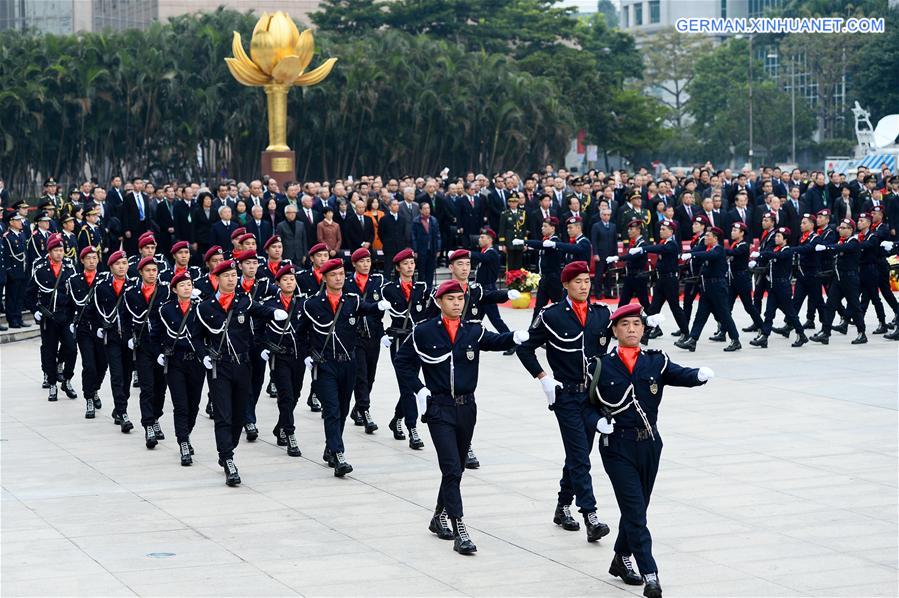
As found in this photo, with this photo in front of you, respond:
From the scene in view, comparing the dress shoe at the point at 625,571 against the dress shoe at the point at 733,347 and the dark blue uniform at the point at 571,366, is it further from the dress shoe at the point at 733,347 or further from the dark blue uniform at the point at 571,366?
the dress shoe at the point at 733,347

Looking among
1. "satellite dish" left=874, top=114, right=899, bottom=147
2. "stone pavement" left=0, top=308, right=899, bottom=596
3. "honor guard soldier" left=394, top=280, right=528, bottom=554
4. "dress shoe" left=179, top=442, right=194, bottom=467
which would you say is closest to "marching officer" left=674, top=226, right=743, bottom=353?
"stone pavement" left=0, top=308, right=899, bottom=596

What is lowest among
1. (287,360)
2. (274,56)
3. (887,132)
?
(287,360)

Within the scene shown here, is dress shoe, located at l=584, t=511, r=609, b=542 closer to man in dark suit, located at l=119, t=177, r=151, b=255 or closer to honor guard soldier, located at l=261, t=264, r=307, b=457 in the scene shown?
honor guard soldier, located at l=261, t=264, r=307, b=457

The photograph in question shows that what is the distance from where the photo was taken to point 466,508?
1086 cm

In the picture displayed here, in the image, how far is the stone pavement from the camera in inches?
350

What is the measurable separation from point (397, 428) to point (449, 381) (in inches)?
149

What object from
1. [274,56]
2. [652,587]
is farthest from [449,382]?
[274,56]

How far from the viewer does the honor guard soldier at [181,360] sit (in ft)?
41.7

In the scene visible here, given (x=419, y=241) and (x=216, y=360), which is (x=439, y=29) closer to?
(x=419, y=241)

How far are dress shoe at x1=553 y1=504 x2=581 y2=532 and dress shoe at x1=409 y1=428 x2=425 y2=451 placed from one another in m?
3.12

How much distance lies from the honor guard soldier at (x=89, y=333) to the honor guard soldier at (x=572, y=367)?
651cm

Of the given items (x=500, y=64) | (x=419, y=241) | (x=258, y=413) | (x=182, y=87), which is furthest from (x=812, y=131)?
(x=258, y=413)

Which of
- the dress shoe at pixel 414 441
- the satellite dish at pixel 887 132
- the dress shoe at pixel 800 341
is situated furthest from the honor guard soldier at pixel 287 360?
the satellite dish at pixel 887 132

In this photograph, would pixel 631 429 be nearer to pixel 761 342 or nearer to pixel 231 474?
pixel 231 474
